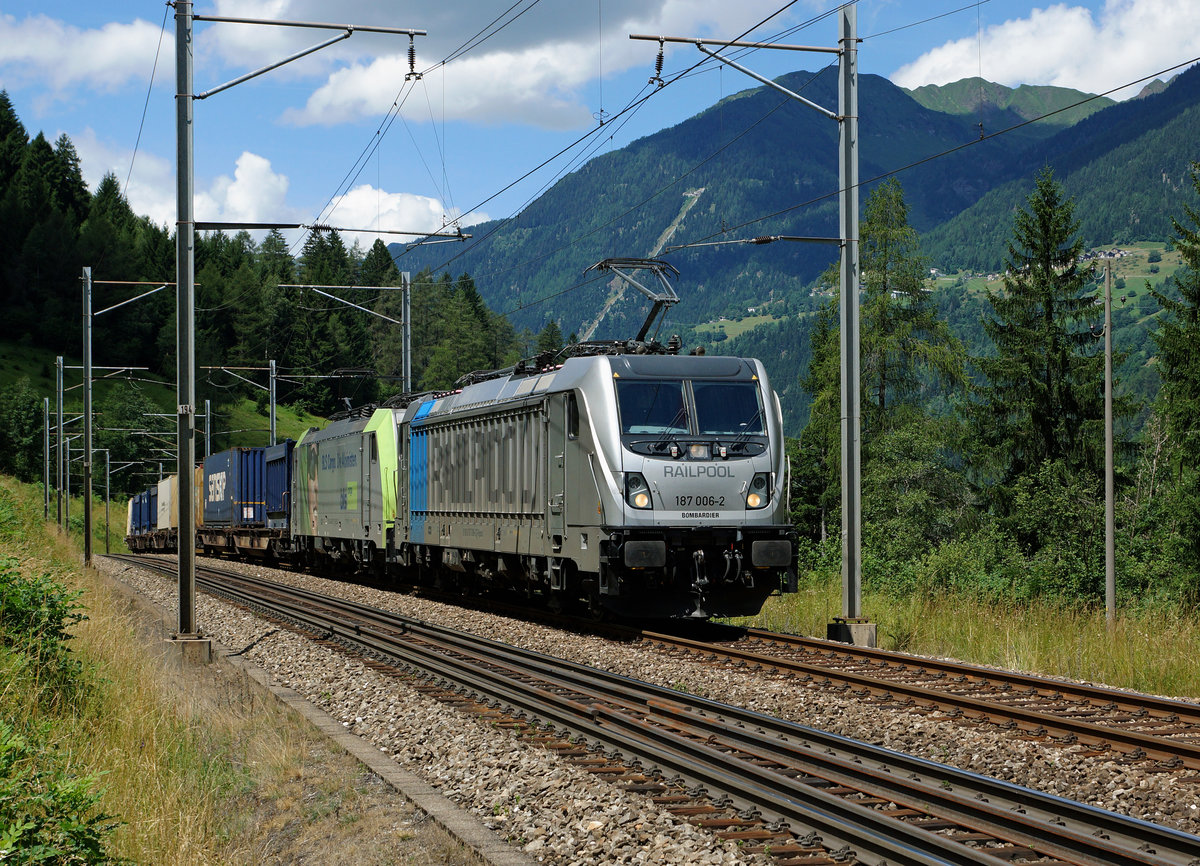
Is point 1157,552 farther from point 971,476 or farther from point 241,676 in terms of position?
point 241,676

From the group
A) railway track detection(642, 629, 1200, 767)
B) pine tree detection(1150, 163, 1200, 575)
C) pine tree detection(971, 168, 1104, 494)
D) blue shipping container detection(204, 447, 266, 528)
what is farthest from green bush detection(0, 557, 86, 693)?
pine tree detection(971, 168, 1104, 494)

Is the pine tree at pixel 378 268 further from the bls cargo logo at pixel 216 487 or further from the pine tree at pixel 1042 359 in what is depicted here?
the pine tree at pixel 1042 359

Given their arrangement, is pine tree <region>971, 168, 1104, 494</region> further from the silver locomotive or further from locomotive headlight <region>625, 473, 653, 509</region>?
locomotive headlight <region>625, 473, 653, 509</region>

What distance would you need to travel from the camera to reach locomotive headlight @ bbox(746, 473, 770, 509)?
15875mm

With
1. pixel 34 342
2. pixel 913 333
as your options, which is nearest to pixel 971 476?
pixel 913 333

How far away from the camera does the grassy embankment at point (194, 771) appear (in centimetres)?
656

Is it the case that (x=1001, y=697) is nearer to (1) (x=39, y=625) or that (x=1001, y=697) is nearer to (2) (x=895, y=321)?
(1) (x=39, y=625)

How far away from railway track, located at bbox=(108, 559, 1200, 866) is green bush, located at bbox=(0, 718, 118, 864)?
3168 millimetres

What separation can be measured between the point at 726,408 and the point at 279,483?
74.8 ft

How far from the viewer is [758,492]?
1596 cm

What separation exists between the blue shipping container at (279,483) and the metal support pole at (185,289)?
19529 millimetres

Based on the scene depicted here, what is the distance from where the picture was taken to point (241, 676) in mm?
13641

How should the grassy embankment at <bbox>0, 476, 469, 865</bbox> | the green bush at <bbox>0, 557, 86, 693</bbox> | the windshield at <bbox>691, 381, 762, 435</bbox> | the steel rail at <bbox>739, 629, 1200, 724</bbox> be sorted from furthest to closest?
the windshield at <bbox>691, 381, 762, 435</bbox> < the green bush at <bbox>0, 557, 86, 693</bbox> < the steel rail at <bbox>739, 629, 1200, 724</bbox> < the grassy embankment at <bbox>0, 476, 469, 865</bbox>

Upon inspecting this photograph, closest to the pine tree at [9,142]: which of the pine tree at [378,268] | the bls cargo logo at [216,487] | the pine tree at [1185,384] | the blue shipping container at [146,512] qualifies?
the pine tree at [378,268]
